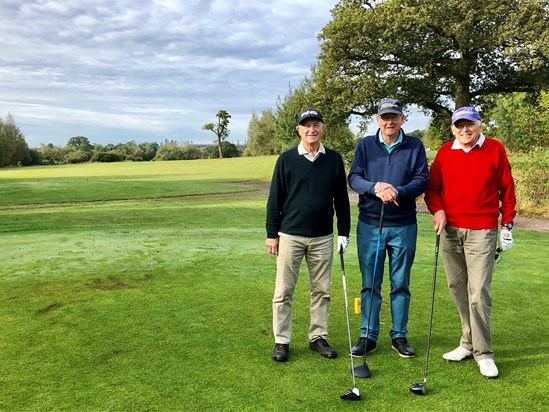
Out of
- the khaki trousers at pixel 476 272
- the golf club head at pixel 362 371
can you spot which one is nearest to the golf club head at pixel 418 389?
the golf club head at pixel 362 371

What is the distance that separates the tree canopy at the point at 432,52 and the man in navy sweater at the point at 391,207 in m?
17.6

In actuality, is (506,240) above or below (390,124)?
below

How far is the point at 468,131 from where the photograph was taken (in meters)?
3.93

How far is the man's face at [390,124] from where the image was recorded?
4.13 m

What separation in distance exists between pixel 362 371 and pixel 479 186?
179cm

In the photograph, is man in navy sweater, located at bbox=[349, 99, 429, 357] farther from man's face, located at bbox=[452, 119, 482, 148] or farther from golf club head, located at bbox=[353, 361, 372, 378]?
man's face, located at bbox=[452, 119, 482, 148]

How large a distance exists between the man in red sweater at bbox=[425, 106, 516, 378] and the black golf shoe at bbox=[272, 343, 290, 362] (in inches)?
54.4

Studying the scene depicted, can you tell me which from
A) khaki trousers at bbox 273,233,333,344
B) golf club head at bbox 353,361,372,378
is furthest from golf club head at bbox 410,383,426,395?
khaki trousers at bbox 273,233,333,344

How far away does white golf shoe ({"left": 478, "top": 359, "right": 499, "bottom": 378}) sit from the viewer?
12.4 ft

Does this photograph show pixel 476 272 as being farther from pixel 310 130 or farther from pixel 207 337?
pixel 207 337

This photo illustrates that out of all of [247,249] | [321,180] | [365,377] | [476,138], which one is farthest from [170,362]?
[247,249]

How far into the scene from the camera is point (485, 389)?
356cm

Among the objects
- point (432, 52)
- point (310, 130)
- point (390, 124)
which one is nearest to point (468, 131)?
point (390, 124)

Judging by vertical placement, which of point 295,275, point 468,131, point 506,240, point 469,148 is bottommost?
point 295,275
